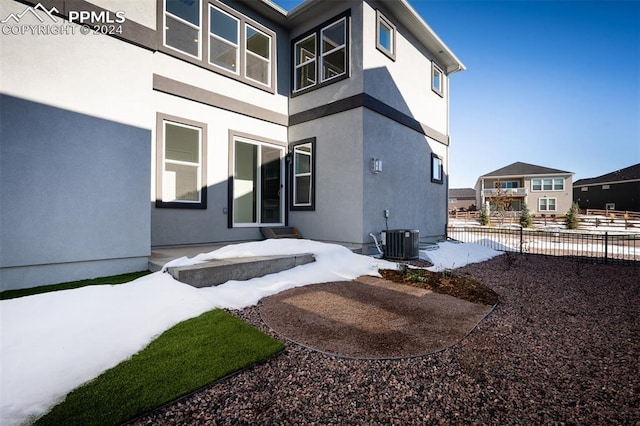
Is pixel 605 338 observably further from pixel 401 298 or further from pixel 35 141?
pixel 35 141

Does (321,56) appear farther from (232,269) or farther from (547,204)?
(547,204)

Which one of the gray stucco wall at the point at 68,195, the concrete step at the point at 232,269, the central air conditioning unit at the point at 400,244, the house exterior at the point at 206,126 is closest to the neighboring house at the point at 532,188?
the house exterior at the point at 206,126

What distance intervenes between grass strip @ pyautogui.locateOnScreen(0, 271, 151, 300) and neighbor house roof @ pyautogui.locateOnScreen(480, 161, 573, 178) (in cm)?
4114

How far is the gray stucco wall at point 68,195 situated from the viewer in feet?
11.8

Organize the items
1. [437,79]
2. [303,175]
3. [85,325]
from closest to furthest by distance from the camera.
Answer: [85,325], [303,175], [437,79]

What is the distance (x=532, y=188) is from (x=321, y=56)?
3693 centimetres

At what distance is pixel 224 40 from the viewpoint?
276 inches

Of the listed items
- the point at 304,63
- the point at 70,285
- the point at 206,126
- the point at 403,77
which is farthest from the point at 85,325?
the point at 403,77

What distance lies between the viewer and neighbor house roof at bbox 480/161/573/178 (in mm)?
33188

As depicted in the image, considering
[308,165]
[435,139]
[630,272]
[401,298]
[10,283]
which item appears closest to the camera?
[10,283]

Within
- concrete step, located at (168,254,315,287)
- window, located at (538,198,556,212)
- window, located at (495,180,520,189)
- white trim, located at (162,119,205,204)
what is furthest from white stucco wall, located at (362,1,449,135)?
window, located at (495,180,520,189)

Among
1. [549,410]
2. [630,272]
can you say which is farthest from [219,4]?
[630,272]

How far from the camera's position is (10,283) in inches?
142

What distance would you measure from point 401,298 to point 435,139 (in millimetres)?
7503
